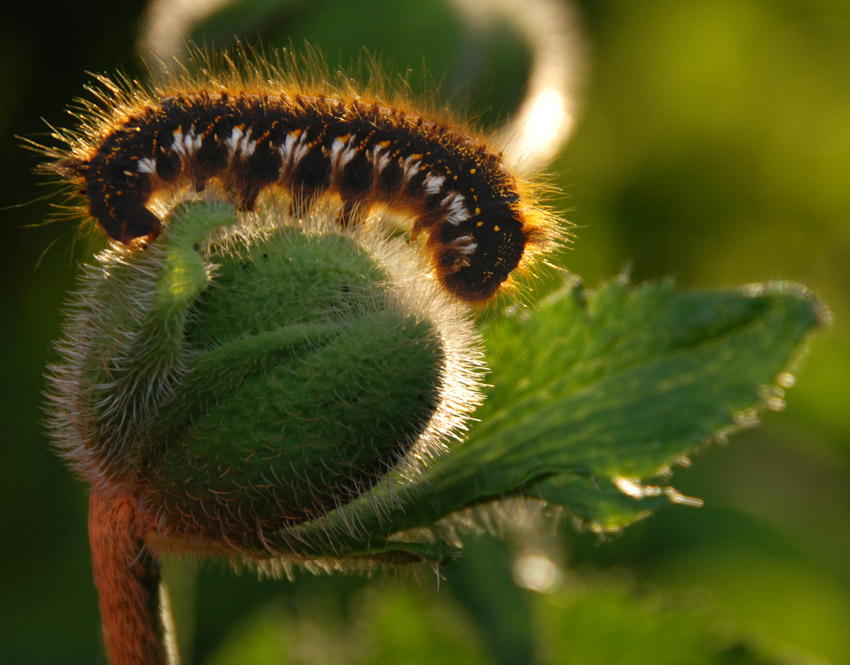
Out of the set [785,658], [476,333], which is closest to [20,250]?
[476,333]

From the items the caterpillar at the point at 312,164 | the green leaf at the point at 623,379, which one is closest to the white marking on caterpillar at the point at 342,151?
the caterpillar at the point at 312,164

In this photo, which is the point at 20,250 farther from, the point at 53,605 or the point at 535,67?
the point at 535,67

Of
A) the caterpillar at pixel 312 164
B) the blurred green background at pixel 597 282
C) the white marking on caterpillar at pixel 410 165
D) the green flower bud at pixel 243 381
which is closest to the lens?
the green flower bud at pixel 243 381

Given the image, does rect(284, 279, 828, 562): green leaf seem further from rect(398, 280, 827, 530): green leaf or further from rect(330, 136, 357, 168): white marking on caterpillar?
rect(330, 136, 357, 168): white marking on caterpillar

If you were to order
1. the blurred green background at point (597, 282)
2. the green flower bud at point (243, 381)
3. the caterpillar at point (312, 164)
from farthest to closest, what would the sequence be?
1. the blurred green background at point (597, 282)
2. the caterpillar at point (312, 164)
3. the green flower bud at point (243, 381)

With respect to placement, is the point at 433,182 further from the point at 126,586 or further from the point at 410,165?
the point at 126,586

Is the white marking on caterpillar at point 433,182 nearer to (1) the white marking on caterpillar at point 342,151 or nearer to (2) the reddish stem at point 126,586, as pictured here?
(1) the white marking on caterpillar at point 342,151

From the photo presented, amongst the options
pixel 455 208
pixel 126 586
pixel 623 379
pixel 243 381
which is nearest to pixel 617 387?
pixel 623 379
